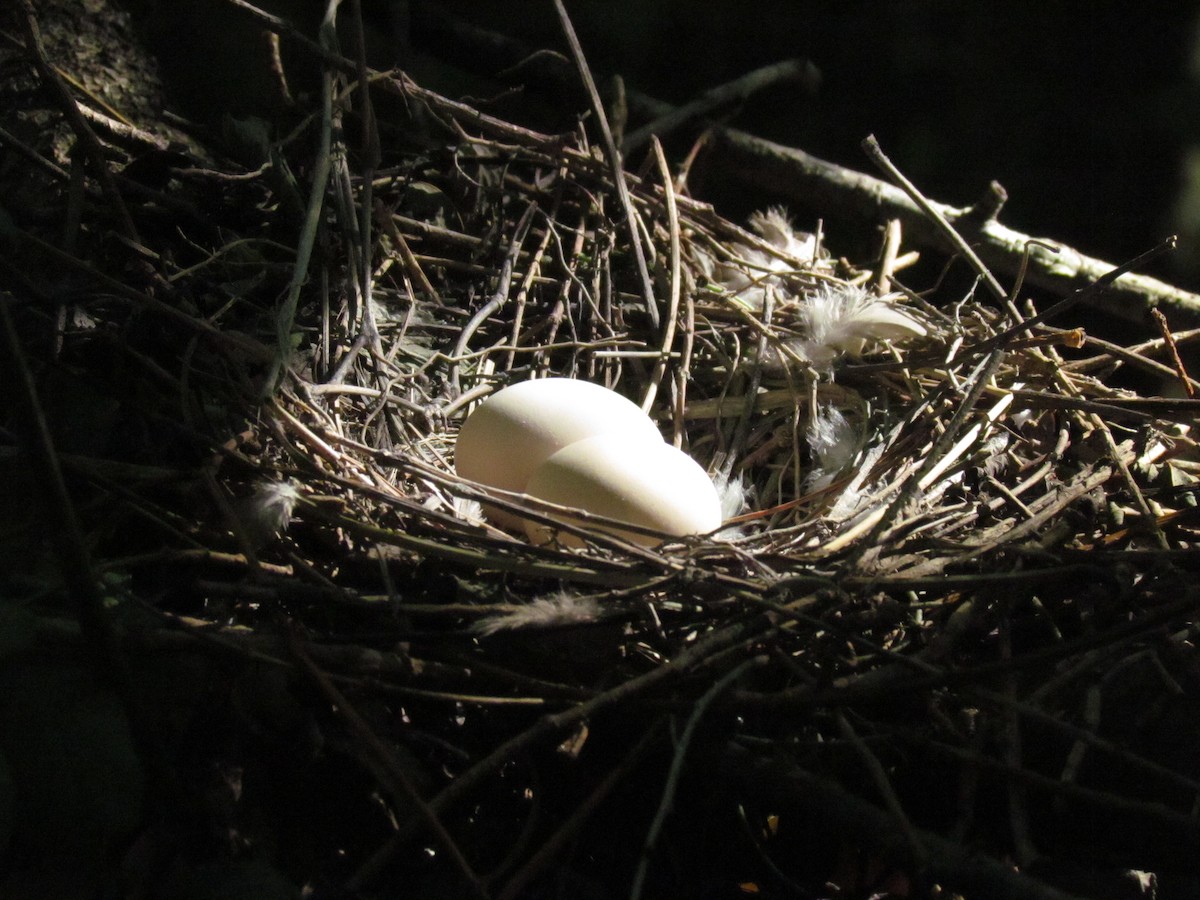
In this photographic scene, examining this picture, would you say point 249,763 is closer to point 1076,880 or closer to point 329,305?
point 1076,880

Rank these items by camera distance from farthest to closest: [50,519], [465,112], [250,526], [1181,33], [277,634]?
→ [1181,33], [465,112], [250,526], [277,634], [50,519]

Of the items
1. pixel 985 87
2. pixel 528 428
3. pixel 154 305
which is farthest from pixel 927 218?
pixel 154 305

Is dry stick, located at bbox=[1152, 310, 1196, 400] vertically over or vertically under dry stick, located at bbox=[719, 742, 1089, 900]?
over

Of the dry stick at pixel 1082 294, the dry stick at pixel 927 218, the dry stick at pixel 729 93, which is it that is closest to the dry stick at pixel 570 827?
the dry stick at pixel 1082 294

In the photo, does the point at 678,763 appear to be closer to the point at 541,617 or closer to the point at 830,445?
the point at 541,617

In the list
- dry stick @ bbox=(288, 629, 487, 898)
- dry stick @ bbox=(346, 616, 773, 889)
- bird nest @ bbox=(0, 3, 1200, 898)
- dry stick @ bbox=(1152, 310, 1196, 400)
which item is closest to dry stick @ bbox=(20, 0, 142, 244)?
bird nest @ bbox=(0, 3, 1200, 898)

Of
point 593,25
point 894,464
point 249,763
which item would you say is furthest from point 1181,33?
point 249,763

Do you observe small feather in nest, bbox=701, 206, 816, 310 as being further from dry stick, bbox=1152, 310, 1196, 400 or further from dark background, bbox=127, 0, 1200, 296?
dry stick, bbox=1152, 310, 1196, 400
